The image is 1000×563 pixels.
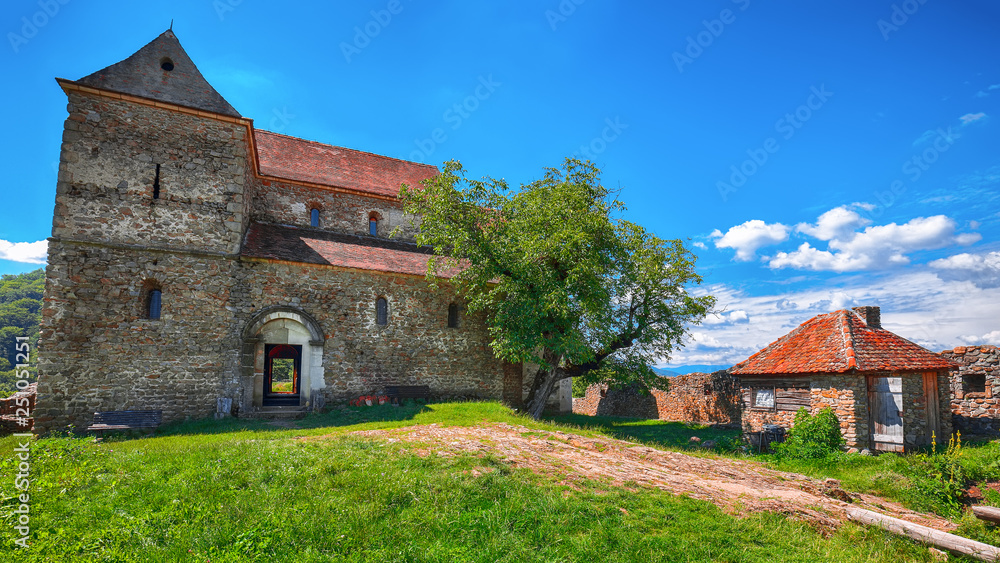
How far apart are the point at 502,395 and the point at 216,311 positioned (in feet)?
34.2

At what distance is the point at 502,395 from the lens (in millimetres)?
19141

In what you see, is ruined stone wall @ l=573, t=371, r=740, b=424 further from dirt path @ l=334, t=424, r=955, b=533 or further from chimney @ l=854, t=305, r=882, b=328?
dirt path @ l=334, t=424, r=955, b=533

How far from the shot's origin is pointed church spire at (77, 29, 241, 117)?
47.4 feet

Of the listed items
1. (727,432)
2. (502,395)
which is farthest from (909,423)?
(502,395)

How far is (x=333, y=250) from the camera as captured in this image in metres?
17.6

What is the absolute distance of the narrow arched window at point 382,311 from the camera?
17188 millimetres

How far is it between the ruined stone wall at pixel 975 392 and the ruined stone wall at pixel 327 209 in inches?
750

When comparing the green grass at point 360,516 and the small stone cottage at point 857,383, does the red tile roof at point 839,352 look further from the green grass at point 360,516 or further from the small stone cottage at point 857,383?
the green grass at point 360,516

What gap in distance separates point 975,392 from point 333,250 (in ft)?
69.7

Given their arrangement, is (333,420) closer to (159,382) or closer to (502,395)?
(159,382)

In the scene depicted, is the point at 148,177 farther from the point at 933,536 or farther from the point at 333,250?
the point at 933,536

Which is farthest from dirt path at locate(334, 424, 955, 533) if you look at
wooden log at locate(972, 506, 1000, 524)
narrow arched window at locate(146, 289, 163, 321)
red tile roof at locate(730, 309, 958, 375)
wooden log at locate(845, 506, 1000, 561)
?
narrow arched window at locate(146, 289, 163, 321)

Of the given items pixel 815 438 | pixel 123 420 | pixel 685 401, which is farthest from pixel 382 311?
pixel 685 401

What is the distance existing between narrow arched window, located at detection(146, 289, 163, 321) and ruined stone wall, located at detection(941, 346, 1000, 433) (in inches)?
929
